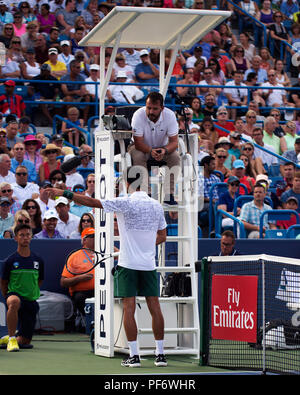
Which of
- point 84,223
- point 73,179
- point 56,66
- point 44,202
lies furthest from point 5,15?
point 84,223

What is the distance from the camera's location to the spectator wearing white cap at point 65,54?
783 inches

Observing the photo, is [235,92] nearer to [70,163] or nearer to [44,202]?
[44,202]

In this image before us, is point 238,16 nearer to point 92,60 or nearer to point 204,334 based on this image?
point 92,60

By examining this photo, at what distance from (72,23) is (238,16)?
5669mm

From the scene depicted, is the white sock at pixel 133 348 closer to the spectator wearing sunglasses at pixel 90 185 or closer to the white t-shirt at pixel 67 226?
the white t-shirt at pixel 67 226

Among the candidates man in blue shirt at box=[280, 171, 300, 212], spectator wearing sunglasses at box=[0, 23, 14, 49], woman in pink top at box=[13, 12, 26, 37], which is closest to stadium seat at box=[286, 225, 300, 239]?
man in blue shirt at box=[280, 171, 300, 212]

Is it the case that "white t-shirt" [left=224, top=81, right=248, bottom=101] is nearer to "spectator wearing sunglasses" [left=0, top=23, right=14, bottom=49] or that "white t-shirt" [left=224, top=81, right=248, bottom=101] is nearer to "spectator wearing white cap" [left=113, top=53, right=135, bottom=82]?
"spectator wearing white cap" [left=113, top=53, right=135, bottom=82]

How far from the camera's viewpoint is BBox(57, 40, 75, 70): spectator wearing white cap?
1989 centimetres

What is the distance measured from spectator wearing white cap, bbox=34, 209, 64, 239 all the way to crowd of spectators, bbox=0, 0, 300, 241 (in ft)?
0.06

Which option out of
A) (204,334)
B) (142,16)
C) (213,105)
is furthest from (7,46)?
(204,334)

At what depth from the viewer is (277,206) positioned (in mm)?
17250

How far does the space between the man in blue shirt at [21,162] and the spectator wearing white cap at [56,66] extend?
3580 mm

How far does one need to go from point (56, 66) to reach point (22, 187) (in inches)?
192
